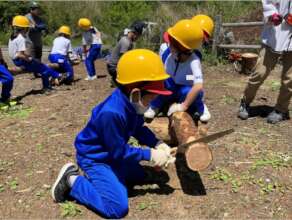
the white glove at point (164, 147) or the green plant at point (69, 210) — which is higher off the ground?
the white glove at point (164, 147)

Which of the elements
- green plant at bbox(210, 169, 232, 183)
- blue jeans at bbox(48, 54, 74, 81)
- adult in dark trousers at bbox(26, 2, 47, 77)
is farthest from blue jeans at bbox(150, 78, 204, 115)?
adult in dark trousers at bbox(26, 2, 47, 77)

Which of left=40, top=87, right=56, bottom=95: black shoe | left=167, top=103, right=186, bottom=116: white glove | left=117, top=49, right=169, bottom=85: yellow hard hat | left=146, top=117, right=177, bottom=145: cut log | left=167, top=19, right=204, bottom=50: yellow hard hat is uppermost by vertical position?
left=167, top=19, right=204, bottom=50: yellow hard hat

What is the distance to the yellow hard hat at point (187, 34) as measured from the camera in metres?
4.01

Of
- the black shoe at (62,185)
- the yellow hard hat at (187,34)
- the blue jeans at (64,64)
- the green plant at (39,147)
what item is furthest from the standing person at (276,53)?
the blue jeans at (64,64)

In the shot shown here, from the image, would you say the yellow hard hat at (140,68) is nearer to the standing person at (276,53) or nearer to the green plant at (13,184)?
the green plant at (13,184)

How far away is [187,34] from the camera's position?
402 cm

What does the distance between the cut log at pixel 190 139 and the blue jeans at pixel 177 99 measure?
0.98 feet

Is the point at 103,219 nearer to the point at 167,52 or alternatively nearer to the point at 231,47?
the point at 167,52

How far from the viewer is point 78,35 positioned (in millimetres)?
19219

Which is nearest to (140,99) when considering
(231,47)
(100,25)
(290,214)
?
(290,214)

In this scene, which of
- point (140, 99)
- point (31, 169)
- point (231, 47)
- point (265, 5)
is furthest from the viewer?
point (231, 47)

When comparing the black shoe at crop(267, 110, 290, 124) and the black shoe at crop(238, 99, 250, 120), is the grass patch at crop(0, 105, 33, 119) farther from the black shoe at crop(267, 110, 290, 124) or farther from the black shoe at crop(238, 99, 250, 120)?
the black shoe at crop(267, 110, 290, 124)

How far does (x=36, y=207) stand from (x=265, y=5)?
12.1ft

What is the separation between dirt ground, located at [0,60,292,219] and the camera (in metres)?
3.37
